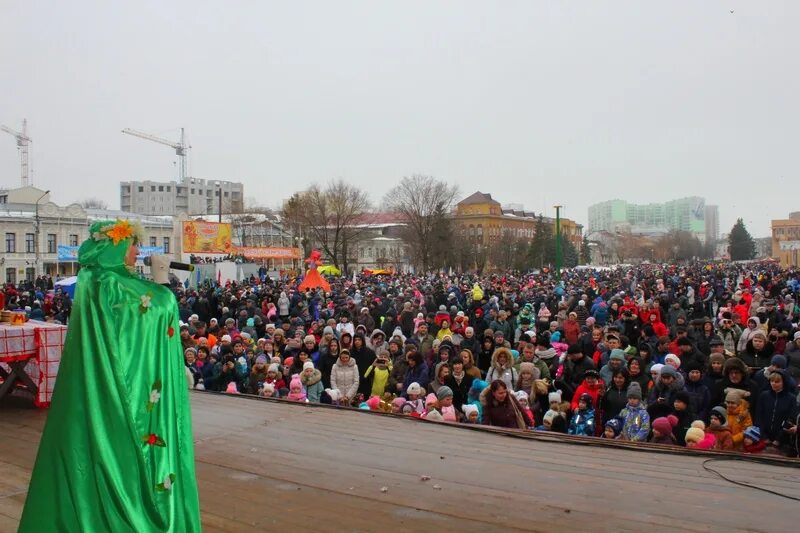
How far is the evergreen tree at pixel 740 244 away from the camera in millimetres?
103000

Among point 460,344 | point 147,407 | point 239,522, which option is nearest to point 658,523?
point 239,522

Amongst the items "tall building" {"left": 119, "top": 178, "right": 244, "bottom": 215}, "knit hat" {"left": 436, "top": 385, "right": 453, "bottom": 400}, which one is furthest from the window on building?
"tall building" {"left": 119, "top": 178, "right": 244, "bottom": 215}

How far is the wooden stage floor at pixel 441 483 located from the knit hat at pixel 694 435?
35.4 inches

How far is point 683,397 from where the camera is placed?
620 centimetres

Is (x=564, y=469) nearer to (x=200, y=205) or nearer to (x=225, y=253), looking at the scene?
(x=225, y=253)

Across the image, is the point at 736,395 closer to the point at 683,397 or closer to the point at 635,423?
the point at 683,397

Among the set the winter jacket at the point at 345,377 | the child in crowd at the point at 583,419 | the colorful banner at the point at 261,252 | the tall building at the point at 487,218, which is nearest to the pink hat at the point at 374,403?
the winter jacket at the point at 345,377

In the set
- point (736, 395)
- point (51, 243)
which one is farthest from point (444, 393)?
point (51, 243)

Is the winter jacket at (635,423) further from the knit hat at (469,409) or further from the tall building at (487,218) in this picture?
the tall building at (487,218)

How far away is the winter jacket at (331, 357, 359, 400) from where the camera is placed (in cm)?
→ 838

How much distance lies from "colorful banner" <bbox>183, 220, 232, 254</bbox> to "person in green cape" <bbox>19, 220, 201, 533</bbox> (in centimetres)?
3746

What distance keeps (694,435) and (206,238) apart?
122 feet

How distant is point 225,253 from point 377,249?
46090 millimetres

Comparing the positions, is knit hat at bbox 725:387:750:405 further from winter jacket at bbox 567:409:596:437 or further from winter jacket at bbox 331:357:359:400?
winter jacket at bbox 331:357:359:400
